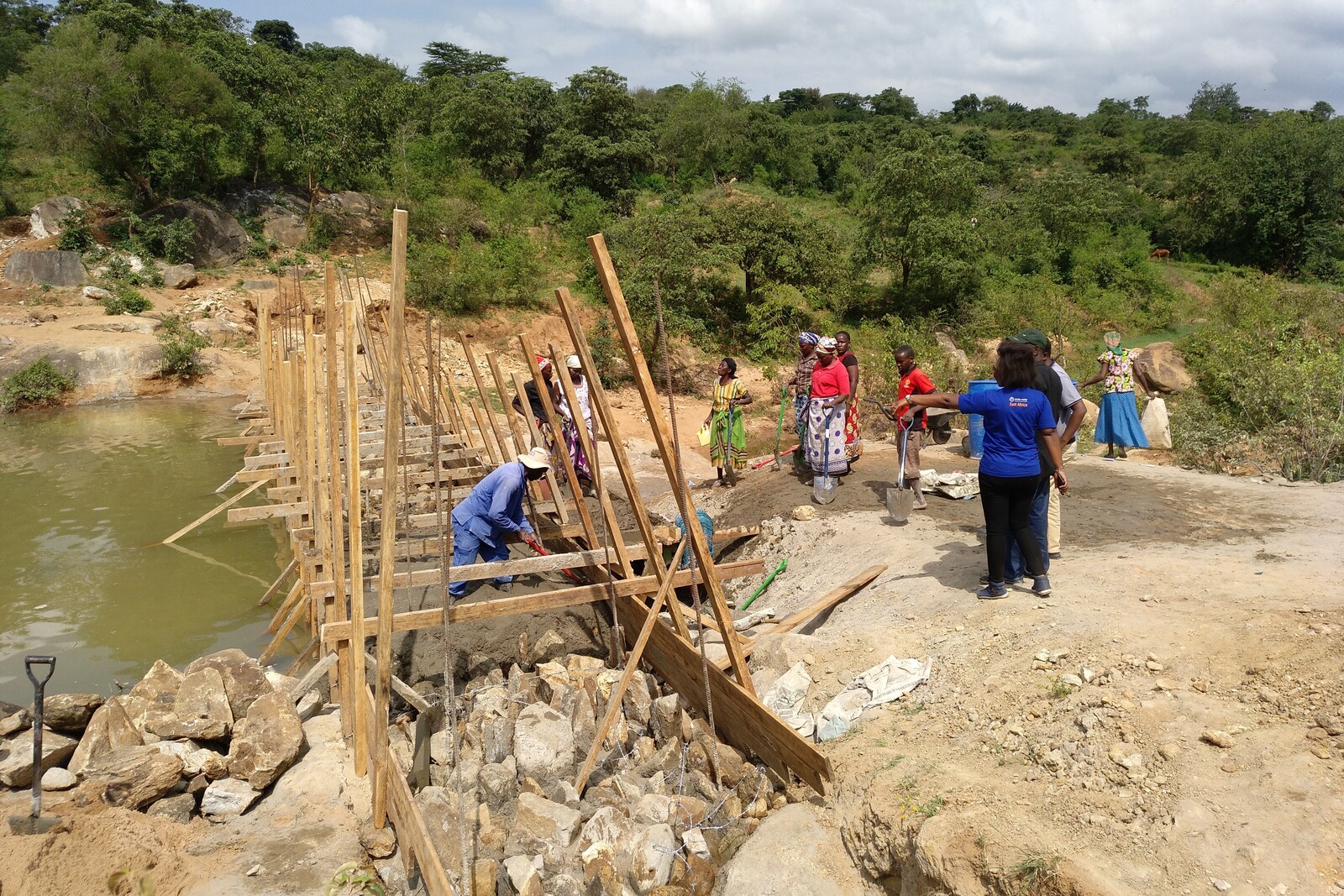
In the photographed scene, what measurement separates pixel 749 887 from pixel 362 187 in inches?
1018

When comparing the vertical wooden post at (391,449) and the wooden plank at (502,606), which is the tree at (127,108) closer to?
the wooden plank at (502,606)

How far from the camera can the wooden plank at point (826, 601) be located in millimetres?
5391

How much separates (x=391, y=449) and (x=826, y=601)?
3327mm

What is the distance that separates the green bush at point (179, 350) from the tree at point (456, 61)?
76.2 ft

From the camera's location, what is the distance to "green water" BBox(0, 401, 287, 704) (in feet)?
22.6

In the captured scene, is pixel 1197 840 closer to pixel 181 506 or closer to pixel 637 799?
pixel 637 799

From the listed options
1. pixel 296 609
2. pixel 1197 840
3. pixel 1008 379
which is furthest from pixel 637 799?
pixel 296 609

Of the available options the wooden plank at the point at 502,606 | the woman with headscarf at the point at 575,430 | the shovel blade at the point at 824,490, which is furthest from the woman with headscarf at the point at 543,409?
the wooden plank at the point at 502,606

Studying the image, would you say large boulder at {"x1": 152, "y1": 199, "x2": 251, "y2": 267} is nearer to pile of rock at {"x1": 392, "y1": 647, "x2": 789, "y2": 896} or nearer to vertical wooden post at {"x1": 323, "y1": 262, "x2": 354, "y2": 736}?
vertical wooden post at {"x1": 323, "y1": 262, "x2": 354, "y2": 736}

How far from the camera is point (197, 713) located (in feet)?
14.1

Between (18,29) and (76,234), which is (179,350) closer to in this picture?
(76,234)

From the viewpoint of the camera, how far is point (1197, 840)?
106 inches

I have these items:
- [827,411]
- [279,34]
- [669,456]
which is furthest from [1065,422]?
[279,34]

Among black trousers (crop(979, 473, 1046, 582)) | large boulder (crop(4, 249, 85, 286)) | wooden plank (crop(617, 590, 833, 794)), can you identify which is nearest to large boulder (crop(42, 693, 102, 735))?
wooden plank (crop(617, 590, 833, 794))
